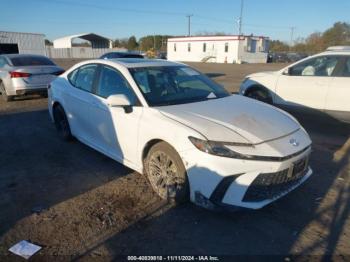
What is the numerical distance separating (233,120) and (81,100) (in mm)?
2567

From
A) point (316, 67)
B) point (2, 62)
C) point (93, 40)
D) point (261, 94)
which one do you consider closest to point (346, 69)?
point (316, 67)

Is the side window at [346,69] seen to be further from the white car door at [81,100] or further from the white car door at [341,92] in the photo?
the white car door at [81,100]

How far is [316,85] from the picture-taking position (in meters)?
6.32

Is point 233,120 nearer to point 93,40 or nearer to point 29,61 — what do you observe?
point 29,61

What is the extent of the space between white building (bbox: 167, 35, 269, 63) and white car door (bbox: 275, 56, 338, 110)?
134 feet

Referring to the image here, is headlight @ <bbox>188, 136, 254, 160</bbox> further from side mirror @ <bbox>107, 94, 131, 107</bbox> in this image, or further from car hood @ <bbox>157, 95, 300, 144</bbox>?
side mirror @ <bbox>107, 94, 131, 107</bbox>

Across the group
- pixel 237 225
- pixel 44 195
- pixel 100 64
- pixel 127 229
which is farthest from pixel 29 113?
pixel 237 225

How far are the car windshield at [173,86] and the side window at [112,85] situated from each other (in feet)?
0.52

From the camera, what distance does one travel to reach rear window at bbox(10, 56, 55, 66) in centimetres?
999

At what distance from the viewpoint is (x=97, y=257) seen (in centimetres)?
273

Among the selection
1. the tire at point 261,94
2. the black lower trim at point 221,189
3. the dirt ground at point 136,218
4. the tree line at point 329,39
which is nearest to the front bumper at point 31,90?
the dirt ground at point 136,218

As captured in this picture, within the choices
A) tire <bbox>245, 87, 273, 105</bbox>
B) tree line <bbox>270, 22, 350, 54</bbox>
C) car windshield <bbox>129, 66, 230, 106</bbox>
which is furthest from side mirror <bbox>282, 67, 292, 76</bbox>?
tree line <bbox>270, 22, 350, 54</bbox>

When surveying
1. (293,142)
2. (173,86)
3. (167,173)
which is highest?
(173,86)

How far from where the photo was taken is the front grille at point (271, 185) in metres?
3.00
